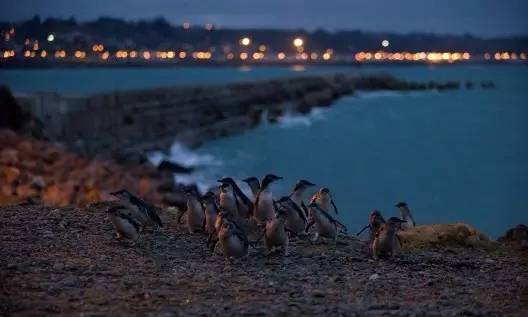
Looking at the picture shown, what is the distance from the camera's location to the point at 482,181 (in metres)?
29.3

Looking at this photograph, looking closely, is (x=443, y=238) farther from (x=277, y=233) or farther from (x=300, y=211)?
(x=277, y=233)

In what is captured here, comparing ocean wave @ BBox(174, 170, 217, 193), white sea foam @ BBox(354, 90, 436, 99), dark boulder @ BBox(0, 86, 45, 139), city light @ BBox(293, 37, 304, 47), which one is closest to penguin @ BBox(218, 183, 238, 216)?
ocean wave @ BBox(174, 170, 217, 193)

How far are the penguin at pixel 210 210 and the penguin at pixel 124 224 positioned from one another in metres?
0.71

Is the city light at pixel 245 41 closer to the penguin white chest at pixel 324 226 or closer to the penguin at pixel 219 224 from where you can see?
the penguin white chest at pixel 324 226

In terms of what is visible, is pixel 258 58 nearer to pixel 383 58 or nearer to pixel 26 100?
pixel 383 58

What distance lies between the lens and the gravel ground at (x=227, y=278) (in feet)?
21.3

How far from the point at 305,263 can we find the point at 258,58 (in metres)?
120

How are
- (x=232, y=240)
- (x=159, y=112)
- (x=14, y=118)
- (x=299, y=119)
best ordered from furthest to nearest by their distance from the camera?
(x=299, y=119) < (x=159, y=112) < (x=14, y=118) < (x=232, y=240)

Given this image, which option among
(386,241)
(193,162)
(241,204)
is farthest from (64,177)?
(386,241)

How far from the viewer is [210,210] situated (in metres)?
8.94

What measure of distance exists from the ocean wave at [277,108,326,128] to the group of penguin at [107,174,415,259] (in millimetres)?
35198

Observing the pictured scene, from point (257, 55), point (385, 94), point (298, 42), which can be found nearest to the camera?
point (385, 94)

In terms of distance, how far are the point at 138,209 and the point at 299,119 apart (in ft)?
130

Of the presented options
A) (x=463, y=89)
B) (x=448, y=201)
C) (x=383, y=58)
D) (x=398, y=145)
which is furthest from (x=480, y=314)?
(x=383, y=58)
